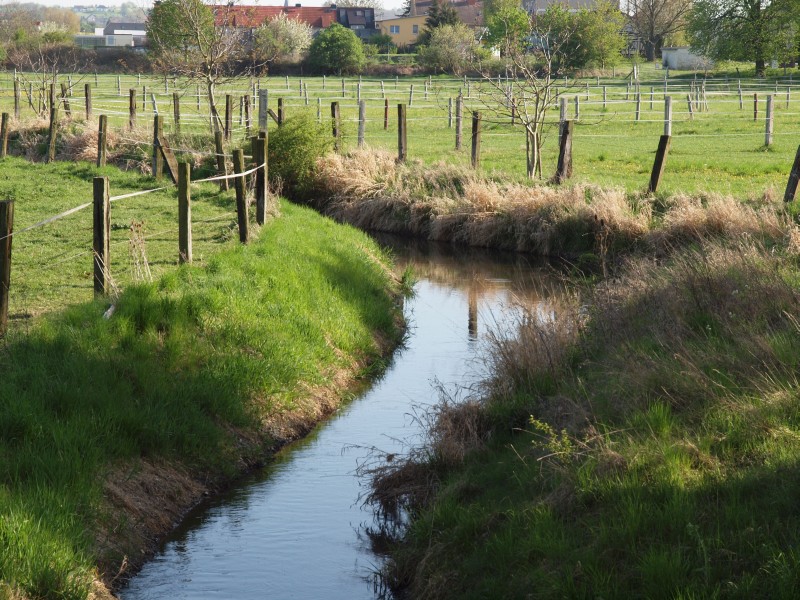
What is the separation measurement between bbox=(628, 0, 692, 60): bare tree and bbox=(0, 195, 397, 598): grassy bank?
82.7 meters

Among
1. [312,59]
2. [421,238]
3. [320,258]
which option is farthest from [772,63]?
[320,258]

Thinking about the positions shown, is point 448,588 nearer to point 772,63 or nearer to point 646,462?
point 646,462

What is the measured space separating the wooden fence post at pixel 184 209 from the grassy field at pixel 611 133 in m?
8.81

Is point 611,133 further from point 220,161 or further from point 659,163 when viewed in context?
point 659,163

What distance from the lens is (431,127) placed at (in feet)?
124

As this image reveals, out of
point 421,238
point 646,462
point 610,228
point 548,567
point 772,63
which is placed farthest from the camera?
point 772,63

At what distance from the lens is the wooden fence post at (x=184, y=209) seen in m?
11.5

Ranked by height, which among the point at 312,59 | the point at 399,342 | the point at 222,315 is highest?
the point at 312,59

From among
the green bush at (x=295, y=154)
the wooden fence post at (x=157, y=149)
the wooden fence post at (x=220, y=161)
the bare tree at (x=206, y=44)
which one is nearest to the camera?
the wooden fence post at (x=220, y=161)

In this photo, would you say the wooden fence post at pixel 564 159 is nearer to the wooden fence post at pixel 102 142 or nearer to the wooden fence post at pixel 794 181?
the wooden fence post at pixel 794 181

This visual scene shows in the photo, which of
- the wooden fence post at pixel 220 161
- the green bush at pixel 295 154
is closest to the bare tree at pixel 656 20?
the green bush at pixel 295 154

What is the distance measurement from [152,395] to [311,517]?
1738 millimetres

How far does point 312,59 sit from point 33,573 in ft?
225

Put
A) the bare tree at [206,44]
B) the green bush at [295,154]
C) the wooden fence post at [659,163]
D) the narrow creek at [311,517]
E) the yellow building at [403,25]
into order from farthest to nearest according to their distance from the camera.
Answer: the yellow building at [403,25], the bare tree at [206,44], the green bush at [295,154], the wooden fence post at [659,163], the narrow creek at [311,517]
